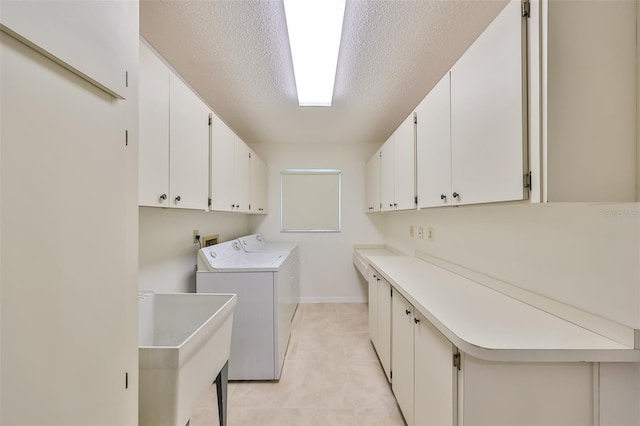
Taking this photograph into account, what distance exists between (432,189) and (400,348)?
103cm

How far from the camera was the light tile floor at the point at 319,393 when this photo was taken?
1.69m

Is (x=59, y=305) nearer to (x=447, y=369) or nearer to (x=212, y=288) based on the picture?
(x=447, y=369)

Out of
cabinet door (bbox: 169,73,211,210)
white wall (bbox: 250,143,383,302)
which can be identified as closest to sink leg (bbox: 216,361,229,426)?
cabinet door (bbox: 169,73,211,210)

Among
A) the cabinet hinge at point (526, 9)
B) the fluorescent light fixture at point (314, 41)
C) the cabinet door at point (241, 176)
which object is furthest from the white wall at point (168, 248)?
the cabinet hinge at point (526, 9)

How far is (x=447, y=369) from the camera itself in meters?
1.00

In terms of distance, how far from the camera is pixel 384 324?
79.6 inches

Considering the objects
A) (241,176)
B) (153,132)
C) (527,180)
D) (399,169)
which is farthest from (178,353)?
(399,169)

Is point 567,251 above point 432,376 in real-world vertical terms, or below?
above

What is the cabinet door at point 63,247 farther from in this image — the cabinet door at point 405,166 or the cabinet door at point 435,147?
the cabinet door at point 405,166

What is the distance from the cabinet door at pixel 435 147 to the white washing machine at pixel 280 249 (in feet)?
5.69

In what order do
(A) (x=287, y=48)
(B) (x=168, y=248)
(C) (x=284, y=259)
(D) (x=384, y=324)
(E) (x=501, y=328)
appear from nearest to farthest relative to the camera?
(E) (x=501, y=328) < (A) (x=287, y=48) < (B) (x=168, y=248) < (D) (x=384, y=324) < (C) (x=284, y=259)

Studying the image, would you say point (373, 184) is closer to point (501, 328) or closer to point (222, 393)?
point (501, 328)

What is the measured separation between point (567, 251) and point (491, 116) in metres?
0.66

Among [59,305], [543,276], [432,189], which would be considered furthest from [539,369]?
[59,305]
